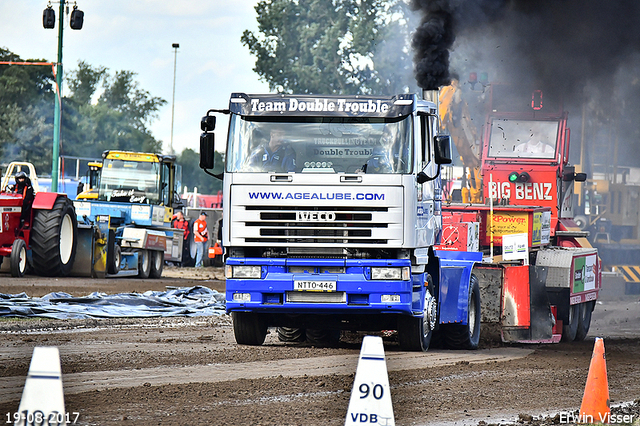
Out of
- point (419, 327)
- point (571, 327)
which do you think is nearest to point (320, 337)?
point (419, 327)

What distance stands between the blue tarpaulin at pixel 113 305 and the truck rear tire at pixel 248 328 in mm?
4318

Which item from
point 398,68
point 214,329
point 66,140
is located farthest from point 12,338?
point 66,140

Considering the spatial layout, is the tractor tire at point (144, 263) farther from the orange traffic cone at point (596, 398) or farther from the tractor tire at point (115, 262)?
the orange traffic cone at point (596, 398)

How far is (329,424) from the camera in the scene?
24.9ft

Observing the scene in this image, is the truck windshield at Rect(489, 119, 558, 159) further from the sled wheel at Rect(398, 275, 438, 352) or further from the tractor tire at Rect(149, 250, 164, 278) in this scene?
the tractor tire at Rect(149, 250, 164, 278)

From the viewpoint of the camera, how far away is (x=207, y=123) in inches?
477

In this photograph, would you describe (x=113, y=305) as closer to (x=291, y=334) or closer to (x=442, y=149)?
(x=291, y=334)

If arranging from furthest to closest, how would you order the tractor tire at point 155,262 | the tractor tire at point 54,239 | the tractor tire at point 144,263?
the tractor tire at point 155,262, the tractor tire at point 144,263, the tractor tire at point 54,239

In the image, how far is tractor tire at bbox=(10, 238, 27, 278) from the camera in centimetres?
2220

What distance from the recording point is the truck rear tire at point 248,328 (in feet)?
41.9

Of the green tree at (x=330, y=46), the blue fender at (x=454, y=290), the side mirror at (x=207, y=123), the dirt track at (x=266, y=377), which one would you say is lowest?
the dirt track at (x=266, y=377)

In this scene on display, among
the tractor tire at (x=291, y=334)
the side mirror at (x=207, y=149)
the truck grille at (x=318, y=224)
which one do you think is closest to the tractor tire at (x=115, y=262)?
the tractor tire at (x=291, y=334)

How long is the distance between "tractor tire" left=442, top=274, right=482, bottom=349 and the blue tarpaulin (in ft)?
19.0

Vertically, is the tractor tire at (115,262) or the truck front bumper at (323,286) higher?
the truck front bumper at (323,286)
